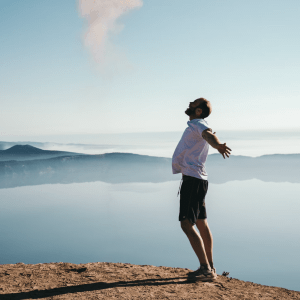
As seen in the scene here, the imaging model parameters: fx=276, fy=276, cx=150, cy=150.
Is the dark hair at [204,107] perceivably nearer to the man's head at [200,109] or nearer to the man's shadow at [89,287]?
the man's head at [200,109]

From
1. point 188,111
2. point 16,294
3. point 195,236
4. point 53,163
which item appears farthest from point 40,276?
point 53,163

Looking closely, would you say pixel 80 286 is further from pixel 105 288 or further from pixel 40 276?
pixel 40 276

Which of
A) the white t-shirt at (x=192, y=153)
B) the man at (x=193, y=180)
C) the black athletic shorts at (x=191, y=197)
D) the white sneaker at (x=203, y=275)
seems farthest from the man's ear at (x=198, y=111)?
the white sneaker at (x=203, y=275)

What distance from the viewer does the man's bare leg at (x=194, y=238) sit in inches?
119

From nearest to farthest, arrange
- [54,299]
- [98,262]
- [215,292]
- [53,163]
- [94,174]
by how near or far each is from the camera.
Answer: [54,299], [215,292], [98,262], [53,163], [94,174]

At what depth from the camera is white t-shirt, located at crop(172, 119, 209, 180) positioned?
3.03 m

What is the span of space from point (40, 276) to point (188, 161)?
7.97 feet

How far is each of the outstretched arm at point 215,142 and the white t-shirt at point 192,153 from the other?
0.61 feet

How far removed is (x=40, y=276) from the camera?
3561 mm

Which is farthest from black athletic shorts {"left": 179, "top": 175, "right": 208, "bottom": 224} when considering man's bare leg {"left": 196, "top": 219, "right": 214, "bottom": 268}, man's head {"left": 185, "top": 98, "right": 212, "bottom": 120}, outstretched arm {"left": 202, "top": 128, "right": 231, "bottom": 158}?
man's head {"left": 185, "top": 98, "right": 212, "bottom": 120}

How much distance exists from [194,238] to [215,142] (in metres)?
1.12

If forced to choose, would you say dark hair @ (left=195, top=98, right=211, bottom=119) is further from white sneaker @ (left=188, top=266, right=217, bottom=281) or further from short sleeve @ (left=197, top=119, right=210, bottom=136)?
white sneaker @ (left=188, top=266, right=217, bottom=281)

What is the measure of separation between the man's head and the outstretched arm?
1.47 feet

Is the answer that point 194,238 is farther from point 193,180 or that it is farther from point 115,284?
point 115,284
